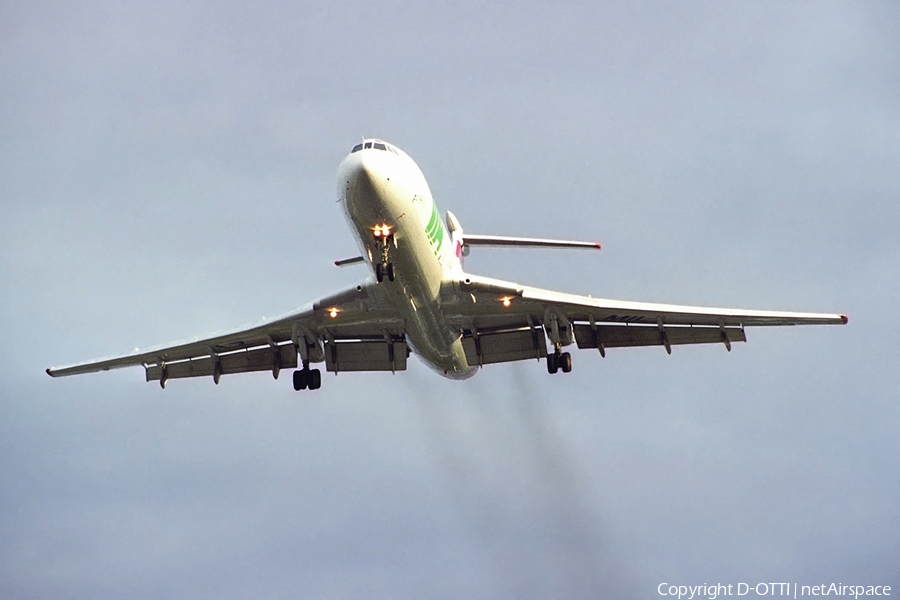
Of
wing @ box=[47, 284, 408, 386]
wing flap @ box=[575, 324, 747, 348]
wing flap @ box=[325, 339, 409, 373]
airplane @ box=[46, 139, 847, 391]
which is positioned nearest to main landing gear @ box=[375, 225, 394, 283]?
airplane @ box=[46, 139, 847, 391]

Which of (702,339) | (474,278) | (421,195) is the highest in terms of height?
(421,195)

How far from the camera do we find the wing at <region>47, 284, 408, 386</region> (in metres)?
39.3

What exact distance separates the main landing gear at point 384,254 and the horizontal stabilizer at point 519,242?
6.23 m

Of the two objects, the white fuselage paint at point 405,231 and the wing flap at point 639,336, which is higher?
the white fuselage paint at point 405,231

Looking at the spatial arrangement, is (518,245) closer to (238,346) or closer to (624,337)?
(624,337)

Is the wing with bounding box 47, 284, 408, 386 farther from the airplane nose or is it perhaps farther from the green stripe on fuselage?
the airplane nose

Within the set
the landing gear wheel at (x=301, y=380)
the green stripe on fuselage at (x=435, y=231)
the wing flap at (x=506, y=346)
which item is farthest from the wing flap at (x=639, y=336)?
the landing gear wheel at (x=301, y=380)

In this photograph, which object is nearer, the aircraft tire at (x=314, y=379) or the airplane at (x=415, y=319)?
the airplane at (x=415, y=319)

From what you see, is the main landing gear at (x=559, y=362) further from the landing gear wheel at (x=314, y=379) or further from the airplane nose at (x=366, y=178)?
the airplane nose at (x=366, y=178)

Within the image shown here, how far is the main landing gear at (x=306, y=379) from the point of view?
40.9 metres

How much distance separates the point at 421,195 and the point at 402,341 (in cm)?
799

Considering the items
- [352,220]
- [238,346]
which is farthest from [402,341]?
[352,220]

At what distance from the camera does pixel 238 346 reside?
4250 cm

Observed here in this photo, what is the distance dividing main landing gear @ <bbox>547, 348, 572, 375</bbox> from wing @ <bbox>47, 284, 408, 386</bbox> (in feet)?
16.5
